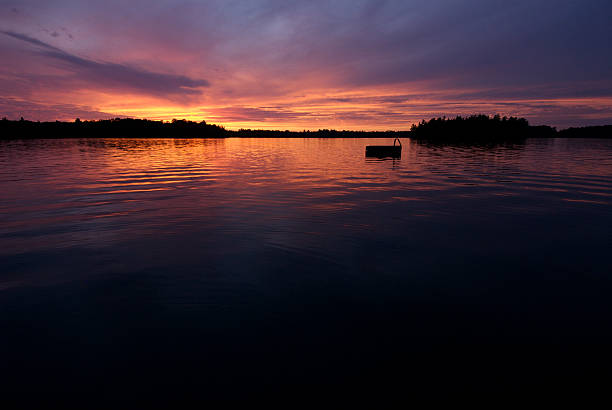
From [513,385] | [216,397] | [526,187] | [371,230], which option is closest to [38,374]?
[216,397]

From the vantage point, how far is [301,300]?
6.40 meters

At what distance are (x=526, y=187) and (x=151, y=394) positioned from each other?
26173mm

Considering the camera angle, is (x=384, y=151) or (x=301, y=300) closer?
(x=301, y=300)

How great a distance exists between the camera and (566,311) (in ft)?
19.7

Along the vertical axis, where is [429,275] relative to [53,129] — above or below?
below

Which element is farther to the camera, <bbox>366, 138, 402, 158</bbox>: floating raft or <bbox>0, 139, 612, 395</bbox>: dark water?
<bbox>366, 138, 402, 158</bbox>: floating raft

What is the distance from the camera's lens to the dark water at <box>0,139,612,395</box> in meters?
4.39

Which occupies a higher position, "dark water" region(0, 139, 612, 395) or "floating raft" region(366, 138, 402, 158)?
"floating raft" region(366, 138, 402, 158)

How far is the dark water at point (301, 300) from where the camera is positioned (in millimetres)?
4395

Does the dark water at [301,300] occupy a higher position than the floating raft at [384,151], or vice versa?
the floating raft at [384,151]

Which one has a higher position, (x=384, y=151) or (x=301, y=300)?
(x=384, y=151)

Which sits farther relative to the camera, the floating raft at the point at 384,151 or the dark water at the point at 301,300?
the floating raft at the point at 384,151

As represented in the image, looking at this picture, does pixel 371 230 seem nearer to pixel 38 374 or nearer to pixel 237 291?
pixel 237 291

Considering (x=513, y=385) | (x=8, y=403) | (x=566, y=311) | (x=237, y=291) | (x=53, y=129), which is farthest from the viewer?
(x=53, y=129)
